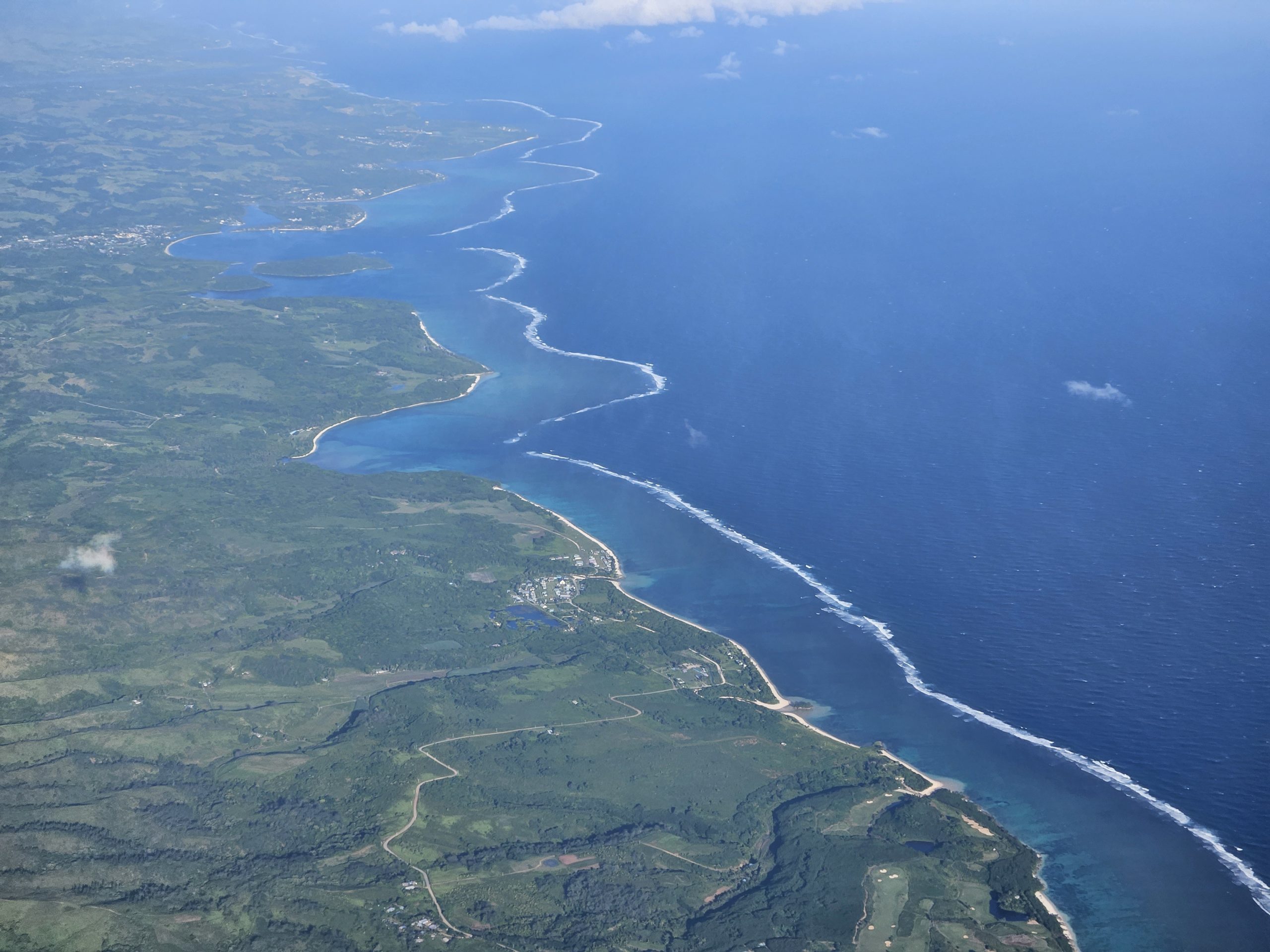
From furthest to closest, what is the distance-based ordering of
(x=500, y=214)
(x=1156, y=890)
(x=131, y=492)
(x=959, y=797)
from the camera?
(x=500, y=214)
(x=131, y=492)
(x=959, y=797)
(x=1156, y=890)

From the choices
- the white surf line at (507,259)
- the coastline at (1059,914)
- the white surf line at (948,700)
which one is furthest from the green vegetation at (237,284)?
the coastline at (1059,914)

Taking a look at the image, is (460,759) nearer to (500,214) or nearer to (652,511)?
(652,511)

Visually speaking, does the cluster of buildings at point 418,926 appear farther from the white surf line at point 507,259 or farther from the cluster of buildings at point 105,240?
the cluster of buildings at point 105,240

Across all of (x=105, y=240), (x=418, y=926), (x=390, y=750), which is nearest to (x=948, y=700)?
(x=390, y=750)

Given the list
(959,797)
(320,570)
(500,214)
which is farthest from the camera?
(500,214)

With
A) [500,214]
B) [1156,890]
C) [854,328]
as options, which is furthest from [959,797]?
[500,214]

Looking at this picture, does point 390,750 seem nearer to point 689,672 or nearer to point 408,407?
point 689,672
